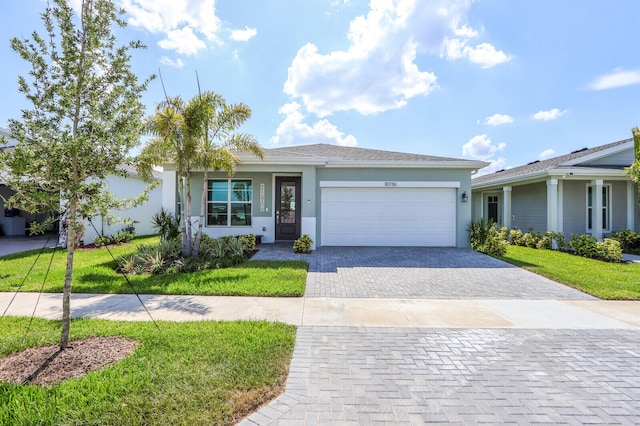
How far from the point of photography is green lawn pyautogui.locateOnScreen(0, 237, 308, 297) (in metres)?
5.70

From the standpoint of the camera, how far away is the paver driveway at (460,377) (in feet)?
7.70

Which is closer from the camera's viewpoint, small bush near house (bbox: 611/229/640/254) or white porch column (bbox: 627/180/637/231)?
small bush near house (bbox: 611/229/640/254)

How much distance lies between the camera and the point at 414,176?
1127cm

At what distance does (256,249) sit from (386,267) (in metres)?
4.90

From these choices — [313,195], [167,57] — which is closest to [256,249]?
[313,195]

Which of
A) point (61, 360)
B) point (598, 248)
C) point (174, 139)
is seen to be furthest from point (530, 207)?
point (61, 360)

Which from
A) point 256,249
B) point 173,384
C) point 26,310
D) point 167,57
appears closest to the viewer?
point 173,384

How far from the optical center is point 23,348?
3336 mm

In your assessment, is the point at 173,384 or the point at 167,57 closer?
the point at 173,384

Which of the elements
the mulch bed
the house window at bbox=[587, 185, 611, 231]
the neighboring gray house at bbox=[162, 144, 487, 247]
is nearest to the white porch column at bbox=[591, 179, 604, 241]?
the house window at bbox=[587, 185, 611, 231]

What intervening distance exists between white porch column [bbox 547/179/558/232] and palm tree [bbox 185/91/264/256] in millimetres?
12628

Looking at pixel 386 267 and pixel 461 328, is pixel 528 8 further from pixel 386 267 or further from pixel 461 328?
pixel 461 328

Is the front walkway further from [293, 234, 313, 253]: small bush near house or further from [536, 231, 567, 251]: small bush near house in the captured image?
[536, 231, 567, 251]: small bush near house

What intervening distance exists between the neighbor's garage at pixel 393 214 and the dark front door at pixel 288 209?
1.33 m
